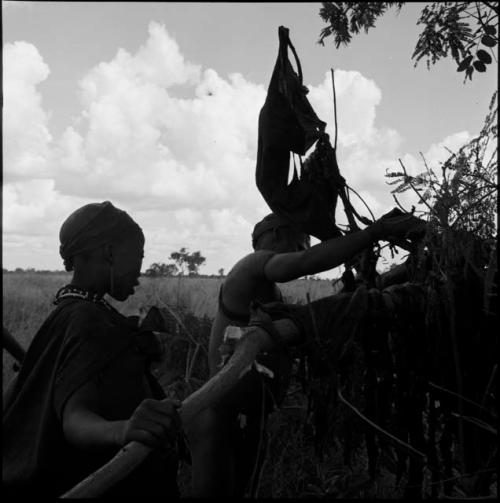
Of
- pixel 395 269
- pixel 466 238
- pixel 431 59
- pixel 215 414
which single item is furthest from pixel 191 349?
pixel 466 238

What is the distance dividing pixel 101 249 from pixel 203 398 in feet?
2.68

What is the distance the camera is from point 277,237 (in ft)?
11.1

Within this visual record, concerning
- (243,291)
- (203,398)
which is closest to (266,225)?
(243,291)

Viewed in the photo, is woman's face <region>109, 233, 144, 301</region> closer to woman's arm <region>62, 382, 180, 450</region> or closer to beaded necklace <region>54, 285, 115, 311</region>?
beaded necklace <region>54, 285, 115, 311</region>

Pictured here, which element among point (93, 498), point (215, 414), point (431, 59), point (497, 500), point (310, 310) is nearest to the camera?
point (93, 498)

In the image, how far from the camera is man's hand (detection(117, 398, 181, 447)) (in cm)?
154

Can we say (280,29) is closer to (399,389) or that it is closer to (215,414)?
(399,389)

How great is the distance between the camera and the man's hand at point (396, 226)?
198 centimetres

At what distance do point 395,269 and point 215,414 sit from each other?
120 cm

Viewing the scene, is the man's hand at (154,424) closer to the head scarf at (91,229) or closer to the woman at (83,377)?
the woman at (83,377)

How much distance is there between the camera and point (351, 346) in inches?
73.5

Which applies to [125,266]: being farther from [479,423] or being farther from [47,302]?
[47,302]

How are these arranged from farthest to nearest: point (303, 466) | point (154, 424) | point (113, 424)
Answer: point (303, 466) → point (113, 424) → point (154, 424)

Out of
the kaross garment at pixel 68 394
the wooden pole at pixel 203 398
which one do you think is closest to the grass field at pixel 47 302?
the kaross garment at pixel 68 394
